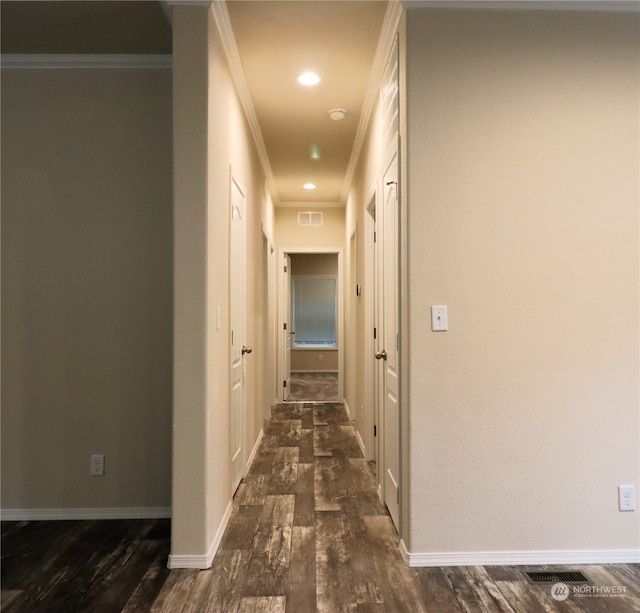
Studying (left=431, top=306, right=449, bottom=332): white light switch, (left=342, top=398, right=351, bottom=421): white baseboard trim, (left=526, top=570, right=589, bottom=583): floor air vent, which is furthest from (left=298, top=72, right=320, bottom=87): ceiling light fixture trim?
(left=342, top=398, right=351, bottom=421): white baseboard trim

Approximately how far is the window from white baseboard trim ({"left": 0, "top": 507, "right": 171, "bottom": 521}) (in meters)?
6.96

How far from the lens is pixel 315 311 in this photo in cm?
970

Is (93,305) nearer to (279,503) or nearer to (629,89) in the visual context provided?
(279,503)

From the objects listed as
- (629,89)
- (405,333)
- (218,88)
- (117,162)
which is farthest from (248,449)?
(629,89)

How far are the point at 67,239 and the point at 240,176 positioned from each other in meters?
1.17

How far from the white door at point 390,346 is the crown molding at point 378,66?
63 centimetres

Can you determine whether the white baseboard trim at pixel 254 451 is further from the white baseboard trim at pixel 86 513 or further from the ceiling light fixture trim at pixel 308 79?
the ceiling light fixture trim at pixel 308 79

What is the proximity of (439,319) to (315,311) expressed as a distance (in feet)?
24.8

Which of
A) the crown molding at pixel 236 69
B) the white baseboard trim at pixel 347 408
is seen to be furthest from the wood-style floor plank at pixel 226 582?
the white baseboard trim at pixel 347 408

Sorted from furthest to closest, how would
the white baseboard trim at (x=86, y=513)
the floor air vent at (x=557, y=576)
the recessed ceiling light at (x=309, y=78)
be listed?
1. the recessed ceiling light at (x=309, y=78)
2. the white baseboard trim at (x=86, y=513)
3. the floor air vent at (x=557, y=576)

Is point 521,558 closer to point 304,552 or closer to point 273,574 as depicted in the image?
point 304,552

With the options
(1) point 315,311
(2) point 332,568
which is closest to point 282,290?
(1) point 315,311

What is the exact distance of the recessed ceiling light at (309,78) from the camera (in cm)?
296

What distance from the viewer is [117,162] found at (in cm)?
275
